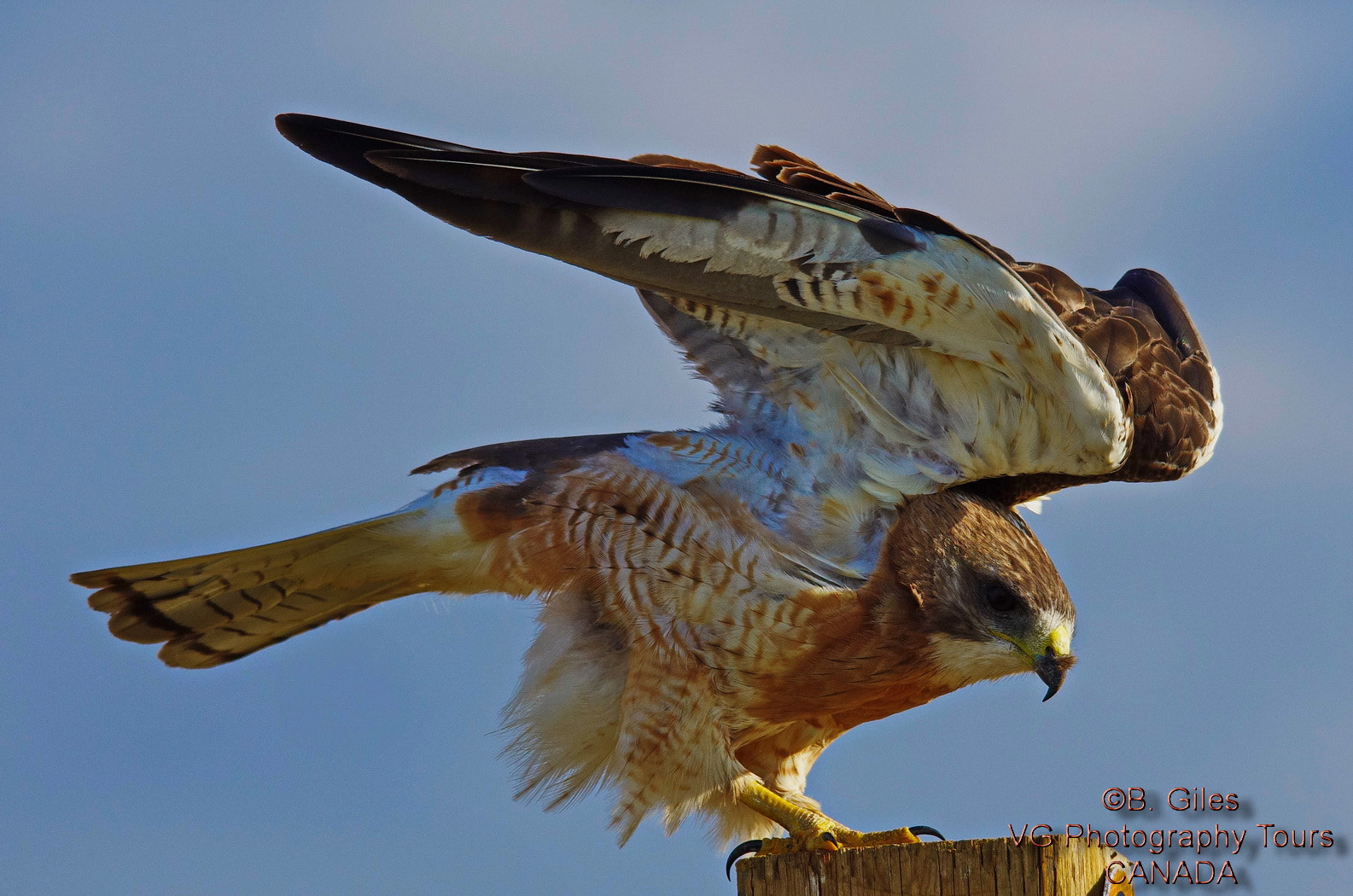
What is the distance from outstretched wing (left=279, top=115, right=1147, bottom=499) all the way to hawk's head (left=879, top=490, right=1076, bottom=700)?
40 cm

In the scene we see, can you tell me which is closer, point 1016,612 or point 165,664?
point 1016,612

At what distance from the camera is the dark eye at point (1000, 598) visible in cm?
462

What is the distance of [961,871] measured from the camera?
3.38 meters

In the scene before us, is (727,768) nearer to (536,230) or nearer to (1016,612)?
(1016,612)

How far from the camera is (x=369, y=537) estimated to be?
5.28 meters

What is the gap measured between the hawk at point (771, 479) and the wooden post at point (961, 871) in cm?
65

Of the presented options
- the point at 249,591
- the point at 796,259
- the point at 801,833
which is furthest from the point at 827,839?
the point at 249,591

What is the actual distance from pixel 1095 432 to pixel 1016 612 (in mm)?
701

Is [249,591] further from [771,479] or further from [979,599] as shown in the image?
[979,599]

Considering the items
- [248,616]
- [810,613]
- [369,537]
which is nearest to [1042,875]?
[810,613]

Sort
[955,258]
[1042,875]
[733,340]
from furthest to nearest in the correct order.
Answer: [733,340], [955,258], [1042,875]

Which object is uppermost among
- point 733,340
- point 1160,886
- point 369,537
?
point 733,340

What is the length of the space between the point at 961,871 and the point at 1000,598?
4.76ft

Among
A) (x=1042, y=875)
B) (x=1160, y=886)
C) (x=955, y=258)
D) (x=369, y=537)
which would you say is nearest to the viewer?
(x=1042, y=875)
